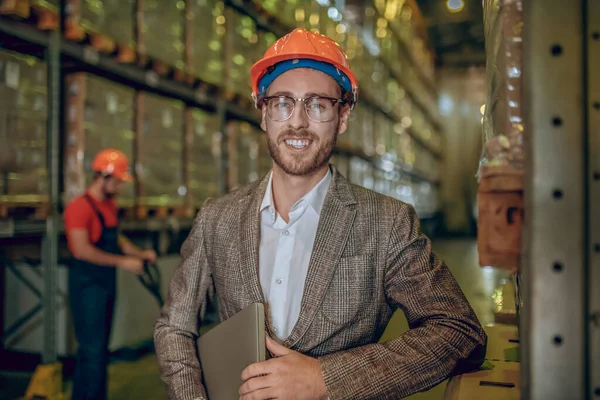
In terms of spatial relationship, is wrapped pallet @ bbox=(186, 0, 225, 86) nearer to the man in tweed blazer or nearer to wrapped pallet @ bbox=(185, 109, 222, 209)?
wrapped pallet @ bbox=(185, 109, 222, 209)

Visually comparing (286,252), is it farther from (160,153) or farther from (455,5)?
(455,5)

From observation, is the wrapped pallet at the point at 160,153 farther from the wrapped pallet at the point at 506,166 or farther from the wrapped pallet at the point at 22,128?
the wrapped pallet at the point at 506,166

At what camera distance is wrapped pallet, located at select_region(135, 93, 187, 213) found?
476cm

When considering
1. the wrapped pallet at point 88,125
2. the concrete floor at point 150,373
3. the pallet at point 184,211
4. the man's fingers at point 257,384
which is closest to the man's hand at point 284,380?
the man's fingers at point 257,384

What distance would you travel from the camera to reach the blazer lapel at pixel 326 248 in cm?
157

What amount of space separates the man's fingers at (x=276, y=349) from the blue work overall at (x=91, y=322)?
2721 mm

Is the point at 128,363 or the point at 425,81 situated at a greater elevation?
the point at 425,81

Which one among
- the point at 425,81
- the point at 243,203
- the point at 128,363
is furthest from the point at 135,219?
the point at 425,81

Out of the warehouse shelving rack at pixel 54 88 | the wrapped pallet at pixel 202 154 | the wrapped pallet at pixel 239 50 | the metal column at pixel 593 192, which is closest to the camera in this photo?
the metal column at pixel 593 192

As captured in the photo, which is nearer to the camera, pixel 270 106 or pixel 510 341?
pixel 270 106

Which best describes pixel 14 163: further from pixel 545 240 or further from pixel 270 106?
pixel 545 240

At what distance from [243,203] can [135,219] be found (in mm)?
3249

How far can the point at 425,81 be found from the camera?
65.9ft

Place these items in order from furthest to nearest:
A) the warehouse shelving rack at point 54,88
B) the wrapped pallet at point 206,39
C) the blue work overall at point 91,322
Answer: the wrapped pallet at point 206,39 < the blue work overall at point 91,322 < the warehouse shelving rack at point 54,88
